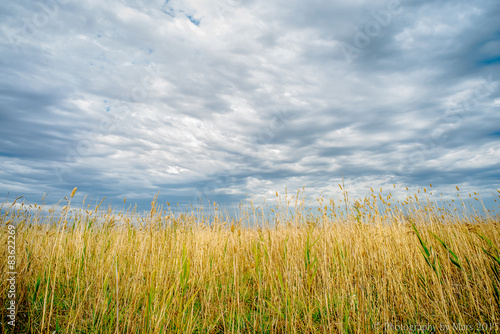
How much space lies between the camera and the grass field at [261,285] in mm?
2703

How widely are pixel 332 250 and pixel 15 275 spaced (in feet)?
15.5

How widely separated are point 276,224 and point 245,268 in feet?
4.00

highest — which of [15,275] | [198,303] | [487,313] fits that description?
[15,275]

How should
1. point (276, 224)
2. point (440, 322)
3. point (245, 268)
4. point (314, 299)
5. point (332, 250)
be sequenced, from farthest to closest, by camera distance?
point (276, 224), point (245, 268), point (332, 250), point (314, 299), point (440, 322)

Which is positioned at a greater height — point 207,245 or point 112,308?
point 207,245

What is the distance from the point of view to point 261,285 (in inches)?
146

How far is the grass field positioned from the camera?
2.70 m

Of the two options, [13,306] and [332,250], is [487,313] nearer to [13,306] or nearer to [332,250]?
[332,250]

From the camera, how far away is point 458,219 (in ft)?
17.9

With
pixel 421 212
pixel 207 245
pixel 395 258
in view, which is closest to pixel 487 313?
pixel 395 258

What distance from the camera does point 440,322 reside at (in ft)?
8.77

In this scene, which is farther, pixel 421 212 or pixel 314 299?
pixel 421 212

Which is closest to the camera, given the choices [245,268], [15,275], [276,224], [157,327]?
[157,327]

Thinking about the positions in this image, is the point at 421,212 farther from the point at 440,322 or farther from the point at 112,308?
the point at 112,308
